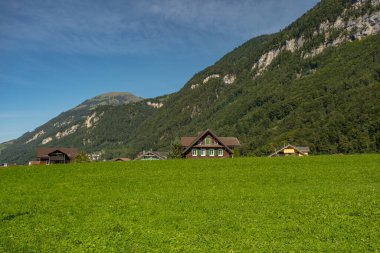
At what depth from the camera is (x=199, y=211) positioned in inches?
859

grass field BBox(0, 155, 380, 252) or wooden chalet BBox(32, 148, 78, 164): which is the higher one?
wooden chalet BBox(32, 148, 78, 164)

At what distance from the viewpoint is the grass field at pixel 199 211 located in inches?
613

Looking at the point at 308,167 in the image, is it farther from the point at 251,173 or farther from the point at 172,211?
the point at 172,211

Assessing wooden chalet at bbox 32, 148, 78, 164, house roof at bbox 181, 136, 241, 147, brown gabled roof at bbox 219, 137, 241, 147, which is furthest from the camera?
wooden chalet at bbox 32, 148, 78, 164

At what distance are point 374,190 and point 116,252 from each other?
18643mm

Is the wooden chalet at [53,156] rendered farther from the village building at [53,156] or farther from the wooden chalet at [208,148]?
the wooden chalet at [208,148]

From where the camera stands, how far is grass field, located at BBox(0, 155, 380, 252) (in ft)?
51.1

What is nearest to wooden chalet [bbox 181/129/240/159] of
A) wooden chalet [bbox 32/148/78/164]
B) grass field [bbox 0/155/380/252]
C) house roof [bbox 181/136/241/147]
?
house roof [bbox 181/136/241/147]

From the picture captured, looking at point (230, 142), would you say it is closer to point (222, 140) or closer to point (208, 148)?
point (222, 140)

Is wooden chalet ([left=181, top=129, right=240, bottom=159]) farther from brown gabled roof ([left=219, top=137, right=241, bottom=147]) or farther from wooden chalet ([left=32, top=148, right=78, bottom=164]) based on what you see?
wooden chalet ([left=32, top=148, right=78, bottom=164])

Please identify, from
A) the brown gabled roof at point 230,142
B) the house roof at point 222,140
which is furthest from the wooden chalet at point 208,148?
the brown gabled roof at point 230,142

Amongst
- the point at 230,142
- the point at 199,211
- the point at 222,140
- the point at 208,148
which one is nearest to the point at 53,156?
the point at 222,140

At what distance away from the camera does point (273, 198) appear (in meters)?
24.6

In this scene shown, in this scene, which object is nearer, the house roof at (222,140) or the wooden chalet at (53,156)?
the house roof at (222,140)
